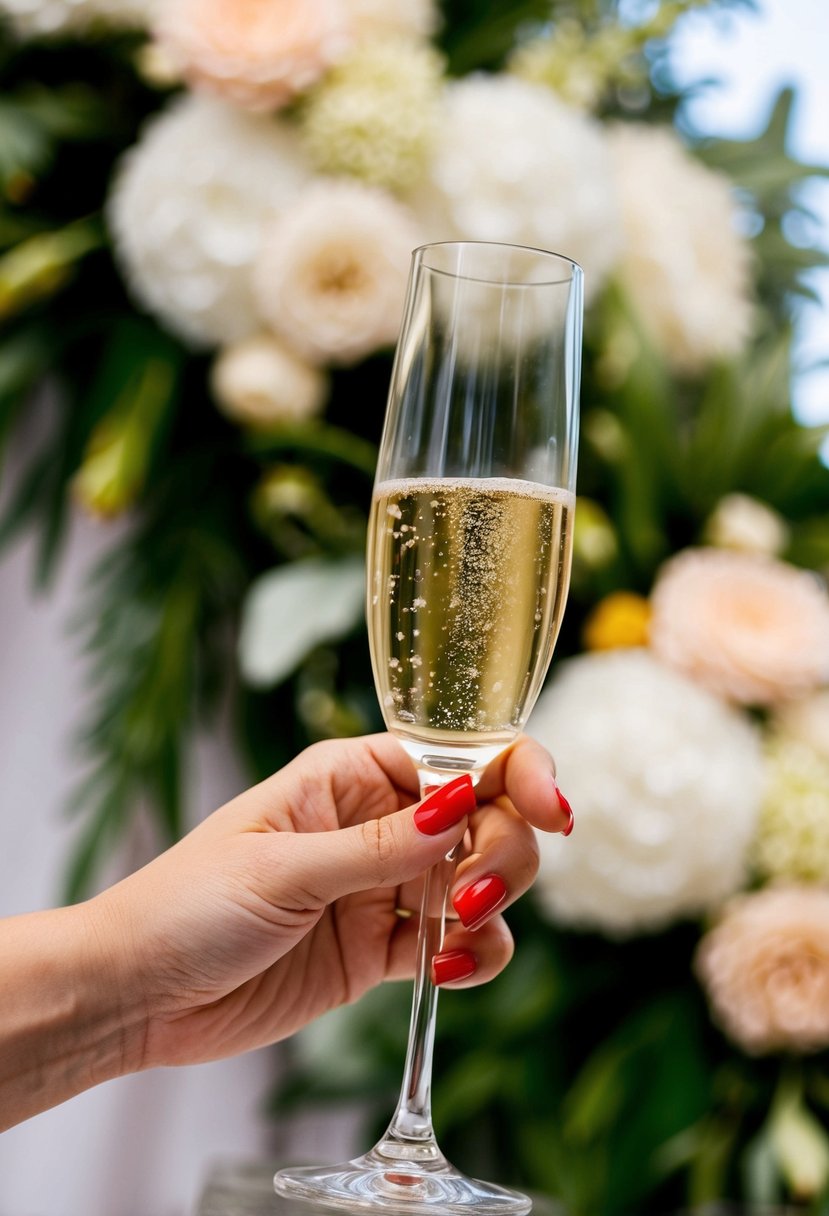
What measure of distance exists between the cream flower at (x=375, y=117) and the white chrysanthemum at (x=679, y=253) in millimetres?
270

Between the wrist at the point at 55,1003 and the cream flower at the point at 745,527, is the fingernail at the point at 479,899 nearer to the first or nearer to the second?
the wrist at the point at 55,1003

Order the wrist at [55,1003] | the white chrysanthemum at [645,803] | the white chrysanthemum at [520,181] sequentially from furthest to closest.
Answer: the white chrysanthemum at [520,181] → the white chrysanthemum at [645,803] → the wrist at [55,1003]

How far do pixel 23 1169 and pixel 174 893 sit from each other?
115cm

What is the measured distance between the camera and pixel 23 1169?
1675 millimetres

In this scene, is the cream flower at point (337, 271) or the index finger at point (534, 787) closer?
the index finger at point (534, 787)

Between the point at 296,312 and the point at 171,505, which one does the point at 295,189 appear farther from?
the point at 171,505

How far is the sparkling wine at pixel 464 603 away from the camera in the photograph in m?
0.70

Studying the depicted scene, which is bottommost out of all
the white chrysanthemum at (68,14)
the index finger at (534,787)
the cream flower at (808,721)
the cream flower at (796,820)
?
the cream flower at (796,820)

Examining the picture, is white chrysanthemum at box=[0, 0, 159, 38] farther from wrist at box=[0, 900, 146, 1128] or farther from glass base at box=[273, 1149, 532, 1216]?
glass base at box=[273, 1149, 532, 1216]

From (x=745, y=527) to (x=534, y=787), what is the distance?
683 mm

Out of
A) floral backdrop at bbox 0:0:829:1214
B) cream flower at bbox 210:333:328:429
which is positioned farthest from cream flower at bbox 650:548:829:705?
cream flower at bbox 210:333:328:429

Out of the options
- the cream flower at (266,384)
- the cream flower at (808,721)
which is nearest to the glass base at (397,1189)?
the cream flower at (808,721)

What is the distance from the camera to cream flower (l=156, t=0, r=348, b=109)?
1329 mm

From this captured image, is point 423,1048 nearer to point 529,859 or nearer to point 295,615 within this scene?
point 529,859
